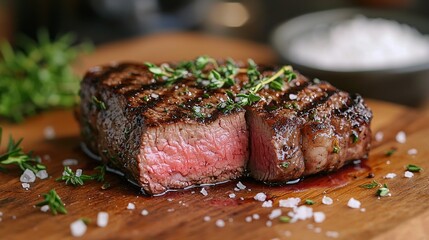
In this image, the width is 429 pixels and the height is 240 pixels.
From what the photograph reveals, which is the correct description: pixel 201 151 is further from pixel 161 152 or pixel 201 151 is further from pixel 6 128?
pixel 6 128

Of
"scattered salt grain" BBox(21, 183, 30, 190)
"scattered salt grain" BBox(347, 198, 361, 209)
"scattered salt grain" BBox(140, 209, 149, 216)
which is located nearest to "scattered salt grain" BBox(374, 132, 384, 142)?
"scattered salt grain" BBox(347, 198, 361, 209)

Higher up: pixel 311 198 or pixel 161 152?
pixel 161 152

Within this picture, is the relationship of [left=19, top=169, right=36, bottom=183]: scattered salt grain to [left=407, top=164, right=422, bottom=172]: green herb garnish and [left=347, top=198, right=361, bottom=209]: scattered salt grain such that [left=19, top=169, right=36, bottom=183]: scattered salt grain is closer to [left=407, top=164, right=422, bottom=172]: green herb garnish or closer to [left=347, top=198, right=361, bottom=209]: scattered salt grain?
[left=347, top=198, right=361, bottom=209]: scattered salt grain

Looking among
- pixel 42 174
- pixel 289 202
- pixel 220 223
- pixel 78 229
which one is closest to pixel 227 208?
pixel 220 223

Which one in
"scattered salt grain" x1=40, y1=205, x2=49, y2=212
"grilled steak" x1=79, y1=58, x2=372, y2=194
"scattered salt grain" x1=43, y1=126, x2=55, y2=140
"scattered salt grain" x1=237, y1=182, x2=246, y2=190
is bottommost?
"scattered salt grain" x1=237, y1=182, x2=246, y2=190

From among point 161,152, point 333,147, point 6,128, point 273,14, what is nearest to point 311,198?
point 333,147

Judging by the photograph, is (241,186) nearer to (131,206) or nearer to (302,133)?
(302,133)

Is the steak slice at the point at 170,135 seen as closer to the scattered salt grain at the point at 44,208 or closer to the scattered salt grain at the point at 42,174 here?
the scattered salt grain at the point at 42,174
